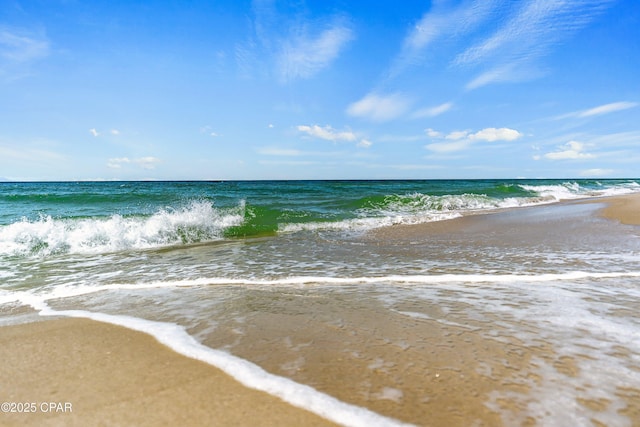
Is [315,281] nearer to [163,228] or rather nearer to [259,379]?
[259,379]

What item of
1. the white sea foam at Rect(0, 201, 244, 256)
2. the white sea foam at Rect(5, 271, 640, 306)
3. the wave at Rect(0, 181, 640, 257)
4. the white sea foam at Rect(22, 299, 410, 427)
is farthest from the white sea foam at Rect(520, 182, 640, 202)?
the white sea foam at Rect(22, 299, 410, 427)

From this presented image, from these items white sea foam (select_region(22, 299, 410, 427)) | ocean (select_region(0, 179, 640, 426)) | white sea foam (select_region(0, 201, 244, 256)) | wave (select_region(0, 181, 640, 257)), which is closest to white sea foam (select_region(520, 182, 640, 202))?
wave (select_region(0, 181, 640, 257))

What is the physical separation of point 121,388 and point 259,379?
0.90 metres

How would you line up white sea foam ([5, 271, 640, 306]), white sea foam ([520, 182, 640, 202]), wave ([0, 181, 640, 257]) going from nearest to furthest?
white sea foam ([5, 271, 640, 306]), wave ([0, 181, 640, 257]), white sea foam ([520, 182, 640, 202])

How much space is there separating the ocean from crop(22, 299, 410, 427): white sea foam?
0.5 inches

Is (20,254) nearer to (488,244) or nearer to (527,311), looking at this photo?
(527,311)

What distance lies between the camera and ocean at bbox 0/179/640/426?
2252mm

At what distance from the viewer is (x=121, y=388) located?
7.95 feet

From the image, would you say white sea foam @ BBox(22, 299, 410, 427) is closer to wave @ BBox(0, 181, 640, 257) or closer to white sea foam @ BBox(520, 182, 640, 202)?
wave @ BBox(0, 181, 640, 257)

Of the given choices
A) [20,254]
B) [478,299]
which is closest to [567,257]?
[478,299]

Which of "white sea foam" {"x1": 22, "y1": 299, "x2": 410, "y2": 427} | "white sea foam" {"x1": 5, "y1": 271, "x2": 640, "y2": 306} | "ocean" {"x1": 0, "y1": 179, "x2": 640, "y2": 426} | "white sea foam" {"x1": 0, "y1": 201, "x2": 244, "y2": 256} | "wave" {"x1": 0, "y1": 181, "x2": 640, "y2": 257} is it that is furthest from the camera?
"wave" {"x1": 0, "y1": 181, "x2": 640, "y2": 257}

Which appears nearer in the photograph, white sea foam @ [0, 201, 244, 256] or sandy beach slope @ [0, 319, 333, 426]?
sandy beach slope @ [0, 319, 333, 426]

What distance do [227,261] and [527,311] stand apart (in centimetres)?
518

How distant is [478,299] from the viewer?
4.21 meters
